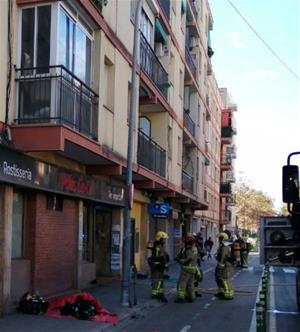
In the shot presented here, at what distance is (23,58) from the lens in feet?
41.2

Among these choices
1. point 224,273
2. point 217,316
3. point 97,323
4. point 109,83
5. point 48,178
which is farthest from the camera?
point 109,83

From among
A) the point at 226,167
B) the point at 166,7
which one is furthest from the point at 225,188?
the point at 166,7

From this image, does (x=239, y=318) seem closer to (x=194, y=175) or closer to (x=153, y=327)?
(x=153, y=327)

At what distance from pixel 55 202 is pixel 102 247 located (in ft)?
20.3

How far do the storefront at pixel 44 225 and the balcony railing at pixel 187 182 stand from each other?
1234cm

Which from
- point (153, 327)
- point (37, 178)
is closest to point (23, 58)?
point (37, 178)

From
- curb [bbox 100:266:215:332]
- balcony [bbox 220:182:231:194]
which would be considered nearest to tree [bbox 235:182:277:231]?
balcony [bbox 220:182:231:194]

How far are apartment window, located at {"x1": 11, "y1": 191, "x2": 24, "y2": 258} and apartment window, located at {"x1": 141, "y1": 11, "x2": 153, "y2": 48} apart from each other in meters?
9.71

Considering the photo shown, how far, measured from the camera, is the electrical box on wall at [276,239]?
10.5m

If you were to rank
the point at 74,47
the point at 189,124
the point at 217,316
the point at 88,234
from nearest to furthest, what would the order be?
1. the point at 217,316
2. the point at 74,47
3. the point at 88,234
4. the point at 189,124

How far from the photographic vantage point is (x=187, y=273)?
1593 cm

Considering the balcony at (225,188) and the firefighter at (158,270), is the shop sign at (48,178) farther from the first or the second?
the balcony at (225,188)

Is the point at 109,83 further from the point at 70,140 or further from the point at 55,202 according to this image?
the point at 70,140

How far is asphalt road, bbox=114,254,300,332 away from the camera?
11781 mm
